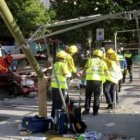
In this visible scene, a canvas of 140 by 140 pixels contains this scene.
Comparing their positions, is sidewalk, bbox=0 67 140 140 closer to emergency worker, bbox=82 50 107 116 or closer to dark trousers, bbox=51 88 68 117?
emergency worker, bbox=82 50 107 116

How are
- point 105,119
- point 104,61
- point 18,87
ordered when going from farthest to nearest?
1. point 18,87
2. point 104,61
3. point 105,119

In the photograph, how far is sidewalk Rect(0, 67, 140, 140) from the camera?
10516 mm

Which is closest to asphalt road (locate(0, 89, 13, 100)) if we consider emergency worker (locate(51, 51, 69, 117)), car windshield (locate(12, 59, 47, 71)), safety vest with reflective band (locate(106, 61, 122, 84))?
car windshield (locate(12, 59, 47, 71))

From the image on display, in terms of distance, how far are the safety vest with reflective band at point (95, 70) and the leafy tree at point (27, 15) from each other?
24.0m

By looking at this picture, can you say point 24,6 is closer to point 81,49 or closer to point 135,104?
point 81,49

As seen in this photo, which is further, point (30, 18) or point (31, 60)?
point (30, 18)

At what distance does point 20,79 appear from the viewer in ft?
55.4

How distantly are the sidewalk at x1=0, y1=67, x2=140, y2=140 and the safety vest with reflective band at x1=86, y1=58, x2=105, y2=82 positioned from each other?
1019 millimetres

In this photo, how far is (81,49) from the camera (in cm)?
3891

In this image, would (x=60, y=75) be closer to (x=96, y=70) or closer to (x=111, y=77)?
(x=96, y=70)

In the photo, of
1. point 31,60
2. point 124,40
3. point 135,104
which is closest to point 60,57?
point 31,60

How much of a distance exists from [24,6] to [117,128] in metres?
27.5

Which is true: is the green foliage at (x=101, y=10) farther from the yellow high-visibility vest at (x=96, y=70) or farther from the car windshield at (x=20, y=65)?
the yellow high-visibility vest at (x=96, y=70)

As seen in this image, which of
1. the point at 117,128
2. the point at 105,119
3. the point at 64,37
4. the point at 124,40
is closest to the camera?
the point at 117,128
